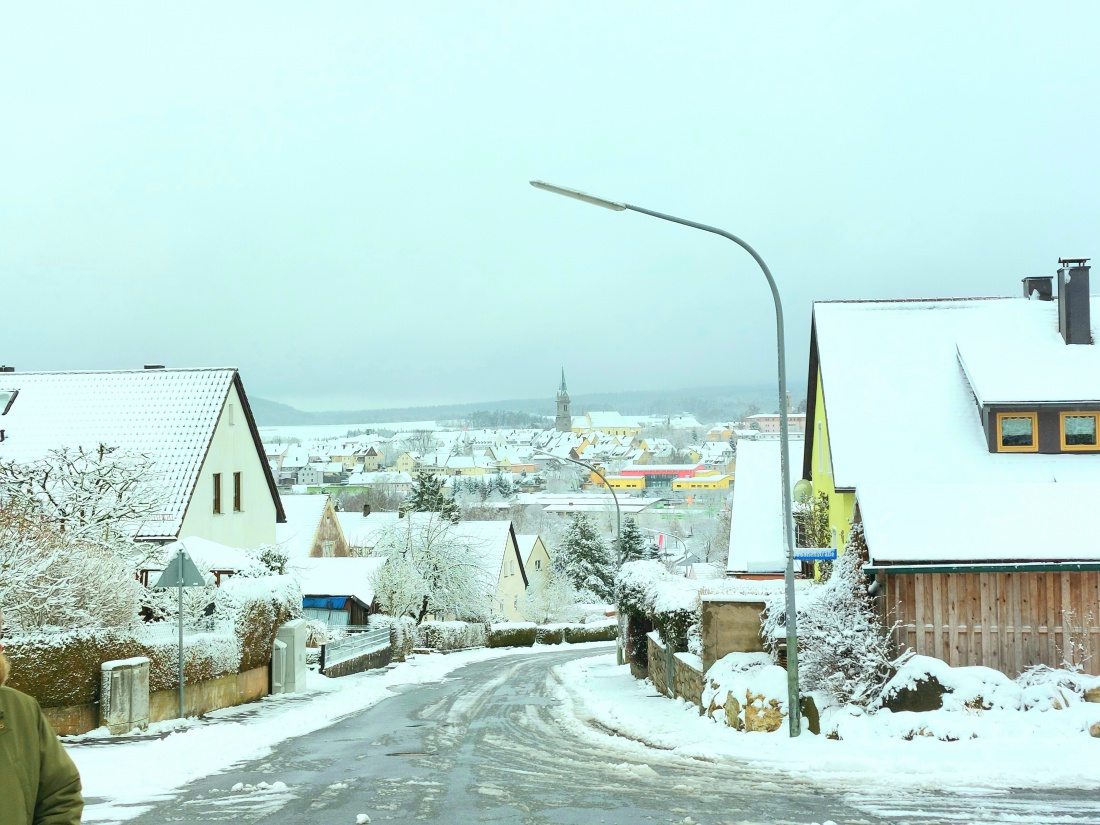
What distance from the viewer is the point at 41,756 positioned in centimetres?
401

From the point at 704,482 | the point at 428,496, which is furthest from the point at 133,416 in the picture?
the point at 704,482

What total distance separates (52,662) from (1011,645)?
13.5 metres

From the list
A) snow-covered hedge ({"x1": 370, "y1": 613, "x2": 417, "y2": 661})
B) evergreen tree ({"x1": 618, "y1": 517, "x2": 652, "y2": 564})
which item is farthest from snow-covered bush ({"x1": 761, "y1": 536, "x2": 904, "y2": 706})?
evergreen tree ({"x1": 618, "y1": 517, "x2": 652, "y2": 564})

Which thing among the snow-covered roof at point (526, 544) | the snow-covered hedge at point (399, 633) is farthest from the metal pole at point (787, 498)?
the snow-covered roof at point (526, 544)

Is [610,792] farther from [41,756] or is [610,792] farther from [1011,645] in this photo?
[41,756]

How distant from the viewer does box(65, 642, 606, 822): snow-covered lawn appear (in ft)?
38.0

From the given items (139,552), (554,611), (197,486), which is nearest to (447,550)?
(554,611)

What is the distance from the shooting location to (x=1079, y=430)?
2375cm

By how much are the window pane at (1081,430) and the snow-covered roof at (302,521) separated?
4318cm

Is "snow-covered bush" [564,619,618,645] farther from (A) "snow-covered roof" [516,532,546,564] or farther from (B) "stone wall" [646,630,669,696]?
(B) "stone wall" [646,630,669,696]

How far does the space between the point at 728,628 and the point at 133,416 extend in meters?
22.9

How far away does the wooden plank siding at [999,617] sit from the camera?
45.1 ft

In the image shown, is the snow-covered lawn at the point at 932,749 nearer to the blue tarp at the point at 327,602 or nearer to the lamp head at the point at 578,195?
the lamp head at the point at 578,195

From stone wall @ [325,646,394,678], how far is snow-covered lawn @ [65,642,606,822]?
672 centimetres
